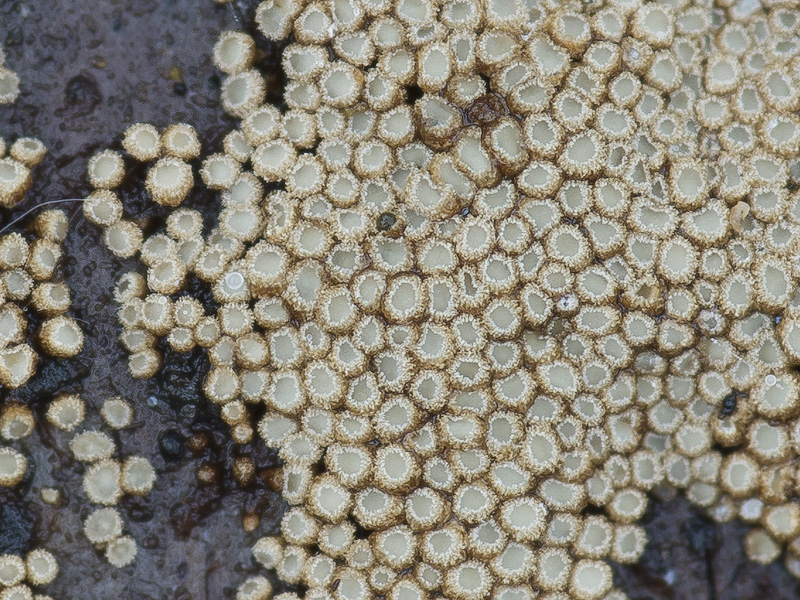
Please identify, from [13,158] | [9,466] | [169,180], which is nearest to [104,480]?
[9,466]

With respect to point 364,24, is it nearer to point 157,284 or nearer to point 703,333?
point 157,284

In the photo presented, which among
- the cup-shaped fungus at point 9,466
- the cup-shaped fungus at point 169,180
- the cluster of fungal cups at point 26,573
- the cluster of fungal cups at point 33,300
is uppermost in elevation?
the cup-shaped fungus at point 169,180

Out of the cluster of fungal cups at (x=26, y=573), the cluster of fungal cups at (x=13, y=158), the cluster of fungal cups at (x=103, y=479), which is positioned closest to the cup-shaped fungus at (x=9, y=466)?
the cluster of fungal cups at (x=103, y=479)

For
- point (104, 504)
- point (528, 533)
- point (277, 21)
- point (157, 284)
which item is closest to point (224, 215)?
point (157, 284)

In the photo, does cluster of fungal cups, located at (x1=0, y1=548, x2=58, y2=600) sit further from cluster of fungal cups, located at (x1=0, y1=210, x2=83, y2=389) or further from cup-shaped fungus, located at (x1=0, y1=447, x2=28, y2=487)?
cluster of fungal cups, located at (x1=0, y1=210, x2=83, y2=389)

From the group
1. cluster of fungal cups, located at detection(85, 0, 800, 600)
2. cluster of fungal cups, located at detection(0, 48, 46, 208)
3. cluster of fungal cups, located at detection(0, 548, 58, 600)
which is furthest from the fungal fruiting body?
cluster of fungal cups, located at detection(0, 48, 46, 208)

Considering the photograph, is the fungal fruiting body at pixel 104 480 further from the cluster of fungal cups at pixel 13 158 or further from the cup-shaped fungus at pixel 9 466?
the cluster of fungal cups at pixel 13 158

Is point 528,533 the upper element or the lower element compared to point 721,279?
lower
